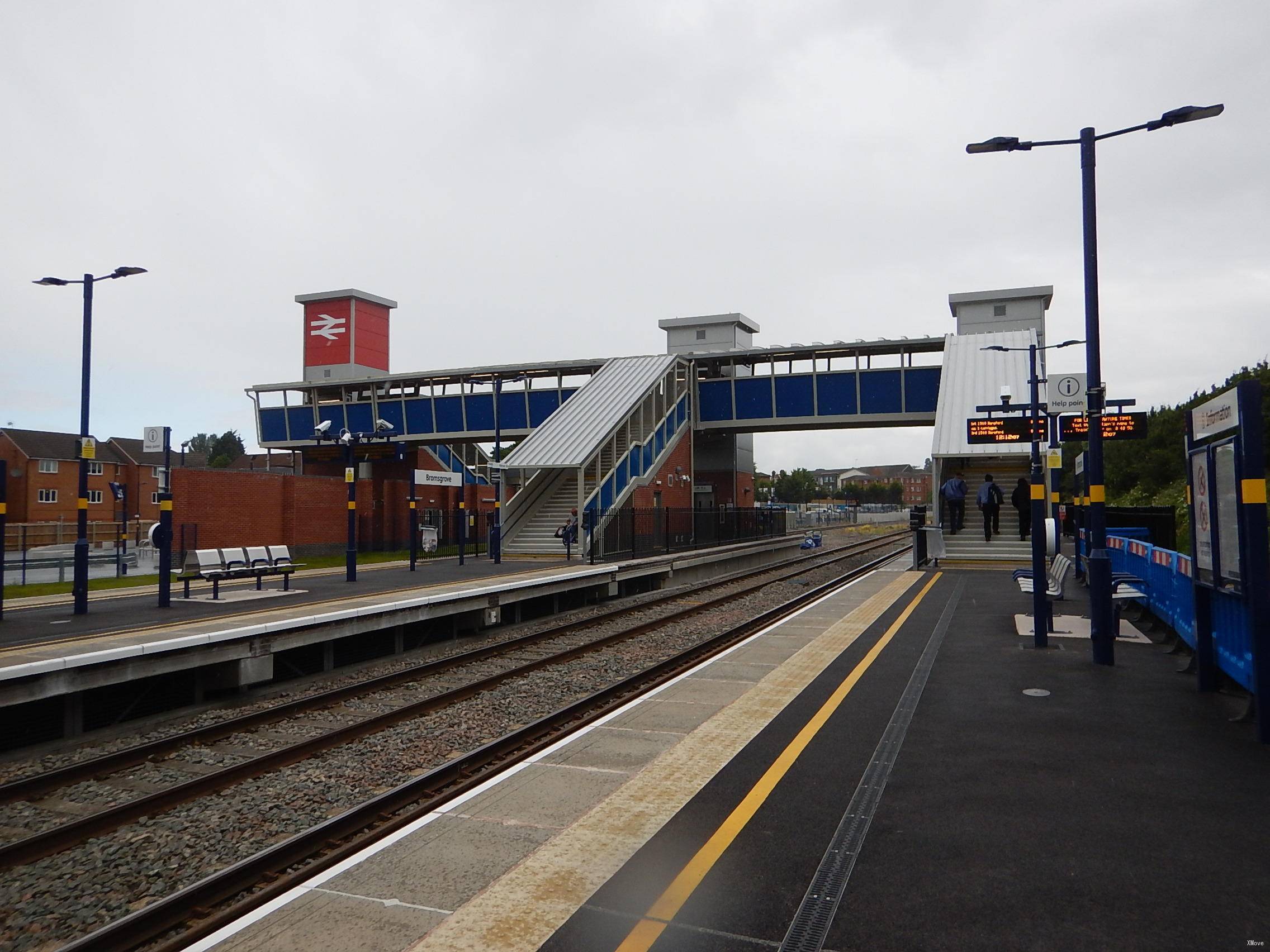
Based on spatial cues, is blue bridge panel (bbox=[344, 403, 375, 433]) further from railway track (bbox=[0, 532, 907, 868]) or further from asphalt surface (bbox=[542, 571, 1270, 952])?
asphalt surface (bbox=[542, 571, 1270, 952])

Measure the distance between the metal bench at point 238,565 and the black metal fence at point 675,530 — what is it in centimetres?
966

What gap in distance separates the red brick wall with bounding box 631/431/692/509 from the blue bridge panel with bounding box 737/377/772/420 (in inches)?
108

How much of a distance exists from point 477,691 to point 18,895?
230 inches

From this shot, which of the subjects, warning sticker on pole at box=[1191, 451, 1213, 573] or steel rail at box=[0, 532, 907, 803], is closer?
steel rail at box=[0, 532, 907, 803]

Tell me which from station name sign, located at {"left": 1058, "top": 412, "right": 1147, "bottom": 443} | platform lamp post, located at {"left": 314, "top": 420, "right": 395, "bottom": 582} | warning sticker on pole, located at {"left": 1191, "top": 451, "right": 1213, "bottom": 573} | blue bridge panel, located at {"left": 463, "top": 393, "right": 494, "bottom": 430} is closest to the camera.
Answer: warning sticker on pole, located at {"left": 1191, "top": 451, "right": 1213, "bottom": 573}

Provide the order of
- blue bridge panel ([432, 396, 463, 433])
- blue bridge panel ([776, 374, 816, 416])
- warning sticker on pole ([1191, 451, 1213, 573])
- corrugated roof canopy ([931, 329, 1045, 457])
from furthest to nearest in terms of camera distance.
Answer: blue bridge panel ([432, 396, 463, 433])
blue bridge panel ([776, 374, 816, 416])
corrugated roof canopy ([931, 329, 1045, 457])
warning sticker on pole ([1191, 451, 1213, 573])

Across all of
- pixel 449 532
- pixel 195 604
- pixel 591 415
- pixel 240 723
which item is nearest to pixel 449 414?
pixel 449 532

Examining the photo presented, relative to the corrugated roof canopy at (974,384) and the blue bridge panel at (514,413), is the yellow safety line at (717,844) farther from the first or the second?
the blue bridge panel at (514,413)

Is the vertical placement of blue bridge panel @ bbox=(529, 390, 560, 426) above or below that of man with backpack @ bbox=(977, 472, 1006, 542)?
above

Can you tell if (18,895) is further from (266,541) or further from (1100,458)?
(266,541)

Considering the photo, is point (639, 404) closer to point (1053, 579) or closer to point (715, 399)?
point (715, 399)

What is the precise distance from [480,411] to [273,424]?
12.0 metres

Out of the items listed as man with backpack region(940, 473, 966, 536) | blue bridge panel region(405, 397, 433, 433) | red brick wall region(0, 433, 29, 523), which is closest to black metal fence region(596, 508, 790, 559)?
man with backpack region(940, 473, 966, 536)

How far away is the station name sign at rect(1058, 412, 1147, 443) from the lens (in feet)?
46.3
